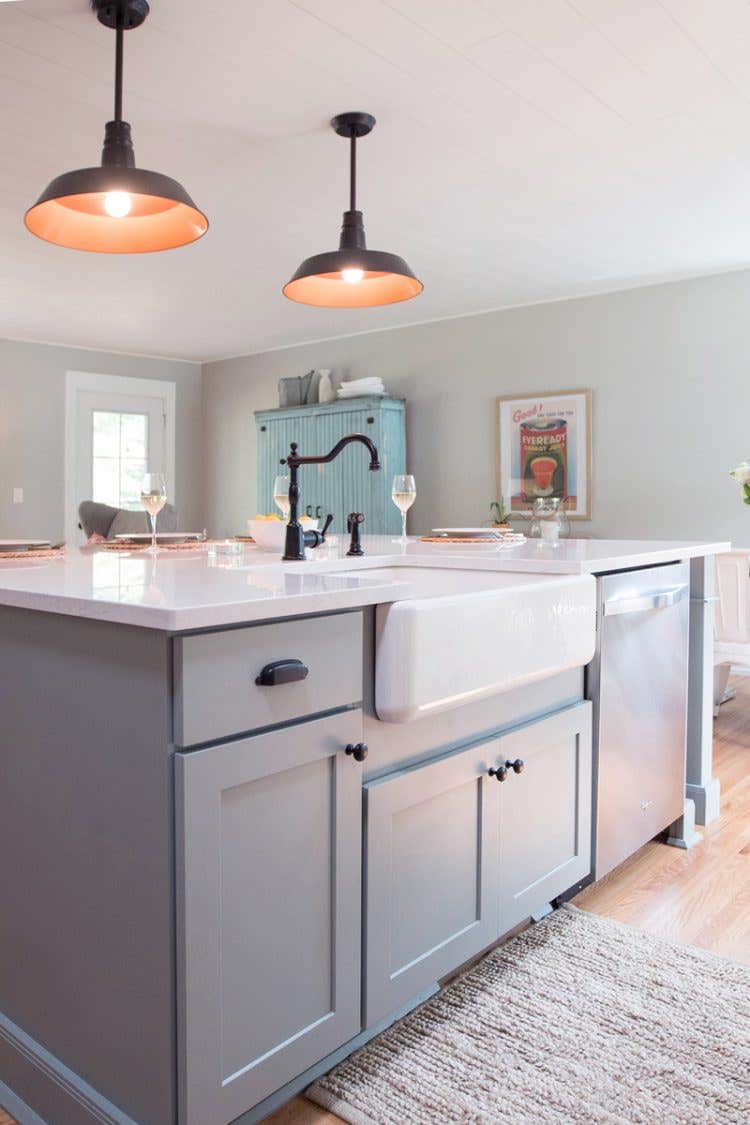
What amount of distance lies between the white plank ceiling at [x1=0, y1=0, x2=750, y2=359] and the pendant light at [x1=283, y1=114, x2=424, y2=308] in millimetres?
97

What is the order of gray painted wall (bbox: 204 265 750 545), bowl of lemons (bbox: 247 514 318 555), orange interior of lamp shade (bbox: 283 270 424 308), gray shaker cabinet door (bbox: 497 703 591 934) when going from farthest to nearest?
gray painted wall (bbox: 204 265 750 545), orange interior of lamp shade (bbox: 283 270 424 308), bowl of lemons (bbox: 247 514 318 555), gray shaker cabinet door (bbox: 497 703 591 934)

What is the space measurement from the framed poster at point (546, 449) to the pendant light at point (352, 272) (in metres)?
2.57

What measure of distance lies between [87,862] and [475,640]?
2.40ft

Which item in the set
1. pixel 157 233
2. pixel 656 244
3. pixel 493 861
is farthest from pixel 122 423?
pixel 493 861

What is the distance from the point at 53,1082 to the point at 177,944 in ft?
1.43

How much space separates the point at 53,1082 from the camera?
134 cm

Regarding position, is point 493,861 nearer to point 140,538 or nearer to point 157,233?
point 140,538

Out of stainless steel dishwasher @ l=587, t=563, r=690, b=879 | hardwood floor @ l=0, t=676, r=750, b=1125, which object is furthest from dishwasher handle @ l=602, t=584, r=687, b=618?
hardwood floor @ l=0, t=676, r=750, b=1125

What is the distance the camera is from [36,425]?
255 inches

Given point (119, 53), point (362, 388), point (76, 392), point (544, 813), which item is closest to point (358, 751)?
point (544, 813)

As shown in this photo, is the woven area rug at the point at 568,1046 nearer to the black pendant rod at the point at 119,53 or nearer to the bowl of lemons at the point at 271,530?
the bowl of lemons at the point at 271,530

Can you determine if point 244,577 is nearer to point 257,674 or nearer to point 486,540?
point 257,674

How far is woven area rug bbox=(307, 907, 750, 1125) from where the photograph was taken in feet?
4.64

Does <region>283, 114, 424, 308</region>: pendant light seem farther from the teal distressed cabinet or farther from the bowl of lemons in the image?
the teal distressed cabinet
